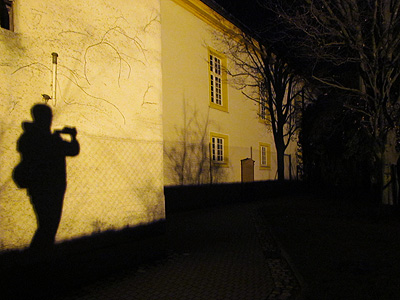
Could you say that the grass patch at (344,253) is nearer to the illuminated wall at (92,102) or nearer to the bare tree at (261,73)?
the illuminated wall at (92,102)

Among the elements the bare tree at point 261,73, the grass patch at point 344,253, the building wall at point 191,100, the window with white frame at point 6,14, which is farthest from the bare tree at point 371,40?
the window with white frame at point 6,14

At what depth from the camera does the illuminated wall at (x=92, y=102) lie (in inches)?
162

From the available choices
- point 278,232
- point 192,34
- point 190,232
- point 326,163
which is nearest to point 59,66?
point 190,232

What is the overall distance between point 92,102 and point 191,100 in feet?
30.6

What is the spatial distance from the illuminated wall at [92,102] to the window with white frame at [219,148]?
9.49 metres

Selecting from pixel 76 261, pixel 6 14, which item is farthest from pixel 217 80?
pixel 76 261

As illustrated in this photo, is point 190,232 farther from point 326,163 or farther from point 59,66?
point 326,163

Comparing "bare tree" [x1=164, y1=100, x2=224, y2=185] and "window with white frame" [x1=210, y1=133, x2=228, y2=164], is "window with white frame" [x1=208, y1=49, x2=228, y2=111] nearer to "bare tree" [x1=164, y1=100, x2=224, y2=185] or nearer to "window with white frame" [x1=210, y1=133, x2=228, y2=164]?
"window with white frame" [x1=210, y1=133, x2=228, y2=164]

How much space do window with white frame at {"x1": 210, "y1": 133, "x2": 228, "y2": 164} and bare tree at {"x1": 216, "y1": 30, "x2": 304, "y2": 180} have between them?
3392mm

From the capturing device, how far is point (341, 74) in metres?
16.6

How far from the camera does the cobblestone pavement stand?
455cm

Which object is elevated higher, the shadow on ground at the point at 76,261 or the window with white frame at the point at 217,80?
the window with white frame at the point at 217,80

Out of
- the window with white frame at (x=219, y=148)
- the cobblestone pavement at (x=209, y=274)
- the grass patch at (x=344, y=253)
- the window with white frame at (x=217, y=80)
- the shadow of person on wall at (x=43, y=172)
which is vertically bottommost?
the cobblestone pavement at (x=209, y=274)

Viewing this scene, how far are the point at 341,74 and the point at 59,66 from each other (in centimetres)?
1502
